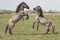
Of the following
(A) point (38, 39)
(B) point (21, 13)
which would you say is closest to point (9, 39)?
(A) point (38, 39)

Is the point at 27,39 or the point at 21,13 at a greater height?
the point at 21,13

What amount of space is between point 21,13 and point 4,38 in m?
2.70

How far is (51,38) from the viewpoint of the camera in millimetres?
16172

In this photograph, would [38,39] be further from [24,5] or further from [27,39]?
[24,5]

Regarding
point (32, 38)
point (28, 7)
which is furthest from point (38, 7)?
point (32, 38)

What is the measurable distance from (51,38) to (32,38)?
1108 millimetres

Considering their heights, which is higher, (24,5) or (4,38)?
(24,5)

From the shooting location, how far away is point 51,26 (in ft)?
60.5

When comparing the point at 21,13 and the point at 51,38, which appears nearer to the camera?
the point at 51,38

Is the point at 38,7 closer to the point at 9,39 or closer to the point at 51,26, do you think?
the point at 51,26

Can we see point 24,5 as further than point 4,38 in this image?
Yes

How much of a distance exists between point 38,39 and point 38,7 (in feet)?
13.1

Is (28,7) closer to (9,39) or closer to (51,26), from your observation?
(51,26)

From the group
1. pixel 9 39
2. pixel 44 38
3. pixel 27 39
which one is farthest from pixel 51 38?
pixel 9 39
